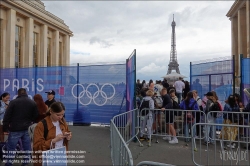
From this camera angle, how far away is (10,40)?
2938 centimetres

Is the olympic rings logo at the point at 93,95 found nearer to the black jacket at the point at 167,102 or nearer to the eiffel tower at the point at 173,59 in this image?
the black jacket at the point at 167,102

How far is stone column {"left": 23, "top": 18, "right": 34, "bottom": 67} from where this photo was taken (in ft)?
109

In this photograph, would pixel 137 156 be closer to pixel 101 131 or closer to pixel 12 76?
pixel 101 131

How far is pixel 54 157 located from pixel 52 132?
0.41 meters

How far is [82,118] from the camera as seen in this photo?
9.35 meters

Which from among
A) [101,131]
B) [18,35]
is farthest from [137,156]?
[18,35]

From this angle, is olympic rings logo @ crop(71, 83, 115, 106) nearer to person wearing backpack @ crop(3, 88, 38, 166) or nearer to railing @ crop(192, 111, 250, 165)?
railing @ crop(192, 111, 250, 165)

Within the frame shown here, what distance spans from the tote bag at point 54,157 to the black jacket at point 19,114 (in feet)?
5.86

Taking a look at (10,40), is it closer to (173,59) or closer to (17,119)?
(17,119)

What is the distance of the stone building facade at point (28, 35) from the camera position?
1153 inches

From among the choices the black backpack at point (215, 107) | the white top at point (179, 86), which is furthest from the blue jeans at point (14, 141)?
the white top at point (179, 86)

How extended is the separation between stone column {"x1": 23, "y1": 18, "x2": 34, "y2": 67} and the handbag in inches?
1289

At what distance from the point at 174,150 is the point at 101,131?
3.15 m

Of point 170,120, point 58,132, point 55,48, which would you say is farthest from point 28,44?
point 58,132
